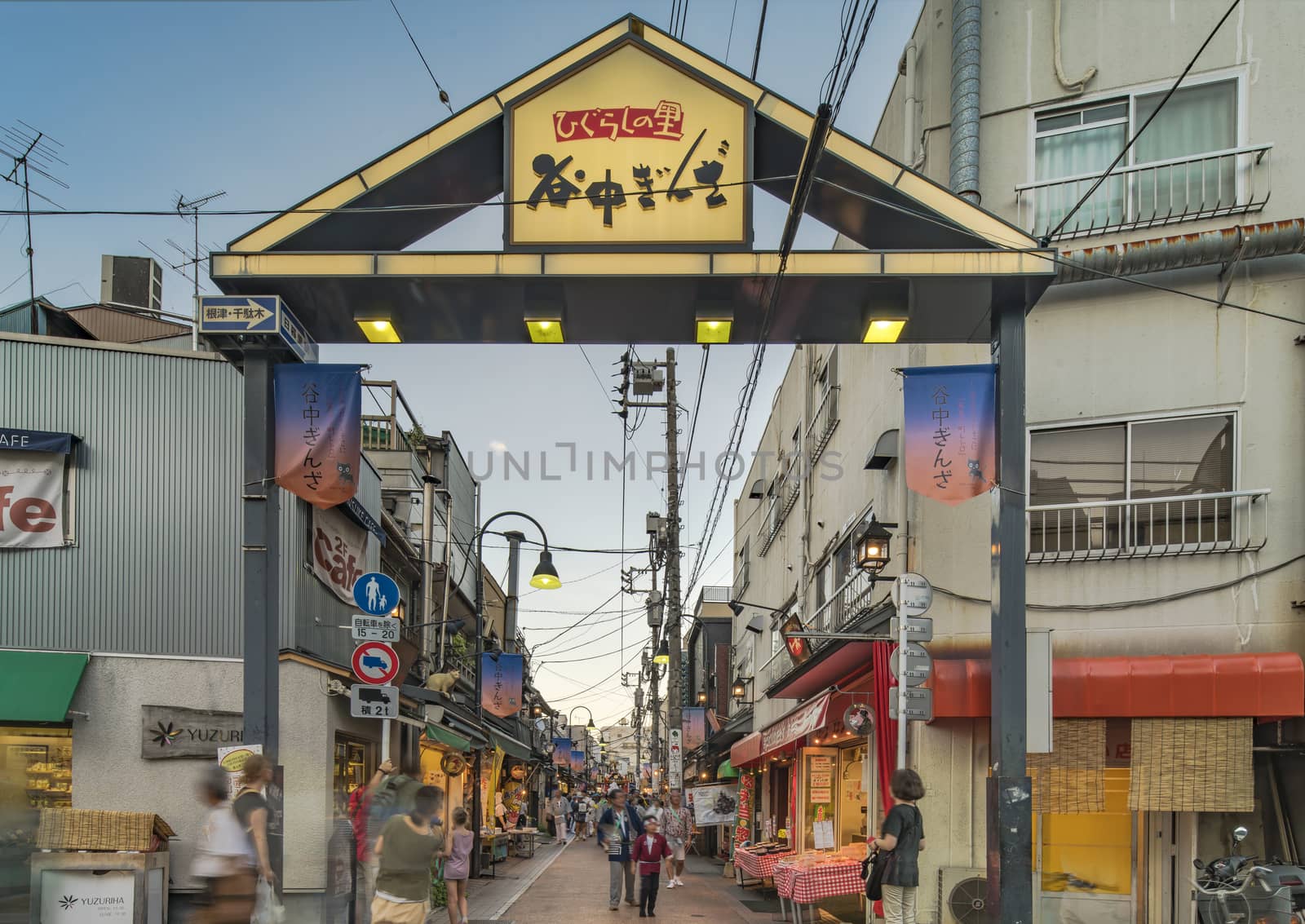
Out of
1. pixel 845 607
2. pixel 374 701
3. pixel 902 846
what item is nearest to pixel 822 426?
pixel 845 607

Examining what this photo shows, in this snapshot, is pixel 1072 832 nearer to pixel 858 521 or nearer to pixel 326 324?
pixel 858 521

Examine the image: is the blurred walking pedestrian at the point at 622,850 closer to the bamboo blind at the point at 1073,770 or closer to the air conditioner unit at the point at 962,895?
the air conditioner unit at the point at 962,895

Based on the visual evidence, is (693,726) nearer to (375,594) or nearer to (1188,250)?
(375,594)

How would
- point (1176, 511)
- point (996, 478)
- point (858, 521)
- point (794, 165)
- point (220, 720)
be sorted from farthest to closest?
point (858, 521) → point (220, 720) → point (1176, 511) → point (794, 165) → point (996, 478)

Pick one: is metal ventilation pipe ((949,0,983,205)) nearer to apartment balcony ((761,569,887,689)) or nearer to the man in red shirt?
apartment balcony ((761,569,887,689))

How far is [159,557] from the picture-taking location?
14672mm

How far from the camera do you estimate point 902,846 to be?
9.98 meters

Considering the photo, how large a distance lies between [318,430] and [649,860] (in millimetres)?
9261

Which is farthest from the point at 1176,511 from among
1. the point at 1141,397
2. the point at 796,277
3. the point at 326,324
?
the point at 326,324

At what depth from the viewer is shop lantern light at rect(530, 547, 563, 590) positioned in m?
21.4

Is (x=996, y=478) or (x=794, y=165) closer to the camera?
(x=996, y=478)

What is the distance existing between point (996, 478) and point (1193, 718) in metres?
3.63

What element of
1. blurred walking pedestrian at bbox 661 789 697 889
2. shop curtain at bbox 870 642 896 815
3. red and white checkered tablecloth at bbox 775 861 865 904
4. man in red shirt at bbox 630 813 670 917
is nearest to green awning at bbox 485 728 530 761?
blurred walking pedestrian at bbox 661 789 697 889

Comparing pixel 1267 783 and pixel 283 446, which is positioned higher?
pixel 283 446
